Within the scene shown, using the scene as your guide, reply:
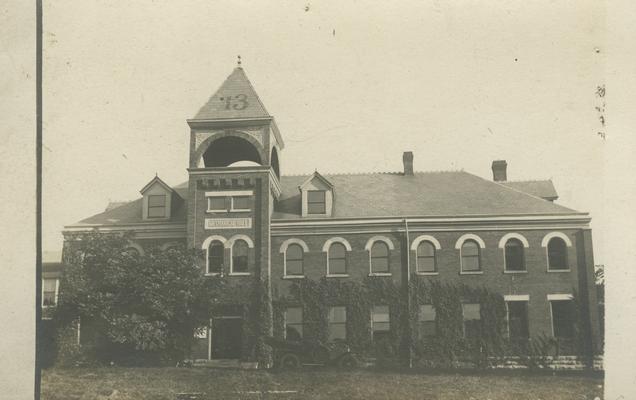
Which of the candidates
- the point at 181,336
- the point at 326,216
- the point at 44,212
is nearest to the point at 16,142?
the point at 44,212

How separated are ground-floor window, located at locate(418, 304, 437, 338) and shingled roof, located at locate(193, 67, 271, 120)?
8309 millimetres

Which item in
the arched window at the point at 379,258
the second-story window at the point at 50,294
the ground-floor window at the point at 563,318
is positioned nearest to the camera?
the second-story window at the point at 50,294

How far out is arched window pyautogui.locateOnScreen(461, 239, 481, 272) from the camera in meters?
22.1

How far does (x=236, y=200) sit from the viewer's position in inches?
887

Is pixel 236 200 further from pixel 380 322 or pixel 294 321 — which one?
pixel 380 322

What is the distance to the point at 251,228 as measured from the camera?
73.1 feet

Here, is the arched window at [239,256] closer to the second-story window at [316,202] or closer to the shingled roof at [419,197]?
the shingled roof at [419,197]

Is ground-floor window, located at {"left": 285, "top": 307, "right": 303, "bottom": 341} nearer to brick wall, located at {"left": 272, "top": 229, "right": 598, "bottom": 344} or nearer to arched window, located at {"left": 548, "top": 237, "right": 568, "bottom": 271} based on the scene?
brick wall, located at {"left": 272, "top": 229, "right": 598, "bottom": 344}

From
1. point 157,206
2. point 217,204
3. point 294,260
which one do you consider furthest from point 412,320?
point 157,206

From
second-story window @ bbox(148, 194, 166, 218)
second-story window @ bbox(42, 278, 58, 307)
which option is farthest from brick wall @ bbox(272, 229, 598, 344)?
second-story window @ bbox(42, 278, 58, 307)

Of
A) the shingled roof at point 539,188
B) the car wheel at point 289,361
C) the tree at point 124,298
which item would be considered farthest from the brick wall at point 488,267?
the tree at point 124,298

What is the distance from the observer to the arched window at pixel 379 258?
72.9 feet

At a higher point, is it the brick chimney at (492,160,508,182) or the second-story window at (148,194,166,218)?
the brick chimney at (492,160,508,182)

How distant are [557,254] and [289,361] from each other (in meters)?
9.89
